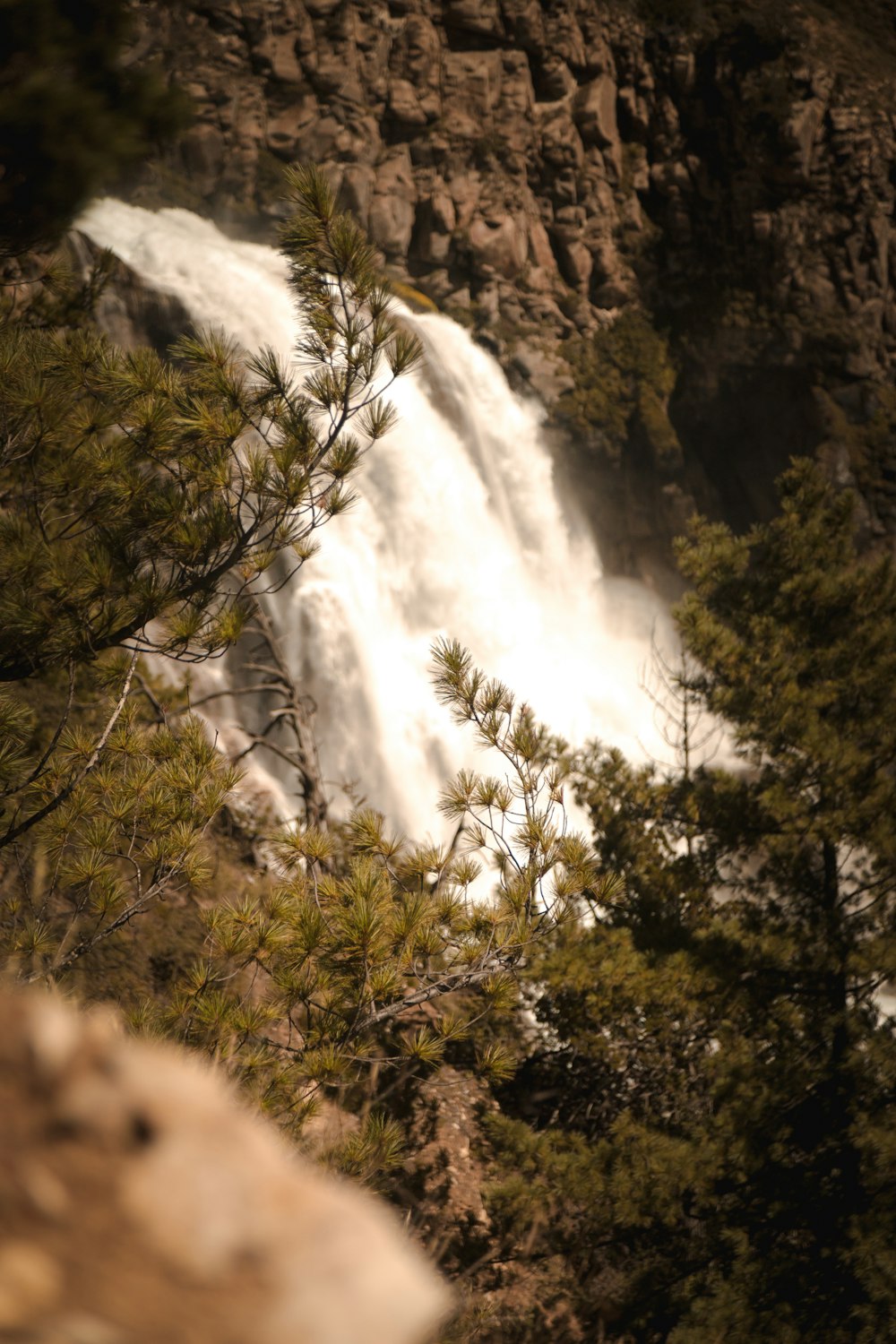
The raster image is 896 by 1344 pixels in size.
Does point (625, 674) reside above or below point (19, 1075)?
above

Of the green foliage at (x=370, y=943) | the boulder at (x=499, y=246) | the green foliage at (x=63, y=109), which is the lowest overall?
the green foliage at (x=370, y=943)

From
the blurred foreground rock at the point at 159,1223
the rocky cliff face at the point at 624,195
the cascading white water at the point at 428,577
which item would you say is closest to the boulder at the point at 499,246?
the rocky cliff face at the point at 624,195

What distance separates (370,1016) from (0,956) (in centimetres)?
125

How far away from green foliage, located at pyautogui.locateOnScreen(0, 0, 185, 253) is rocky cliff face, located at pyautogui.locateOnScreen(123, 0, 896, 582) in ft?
61.2

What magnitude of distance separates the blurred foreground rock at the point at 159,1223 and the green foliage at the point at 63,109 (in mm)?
2795

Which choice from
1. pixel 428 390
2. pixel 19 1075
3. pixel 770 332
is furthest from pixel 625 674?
pixel 19 1075

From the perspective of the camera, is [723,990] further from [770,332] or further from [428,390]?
[770,332]

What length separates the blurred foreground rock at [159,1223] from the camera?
54 centimetres

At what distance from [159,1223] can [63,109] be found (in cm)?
297

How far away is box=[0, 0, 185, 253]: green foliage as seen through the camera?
266cm

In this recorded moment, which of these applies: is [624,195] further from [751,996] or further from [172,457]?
[172,457]

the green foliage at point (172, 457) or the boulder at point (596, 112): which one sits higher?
the boulder at point (596, 112)

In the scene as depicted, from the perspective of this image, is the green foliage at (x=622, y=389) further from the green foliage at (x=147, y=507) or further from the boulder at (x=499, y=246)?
the green foliage at (x=147, y=507)

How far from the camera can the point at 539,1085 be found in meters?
7.86
